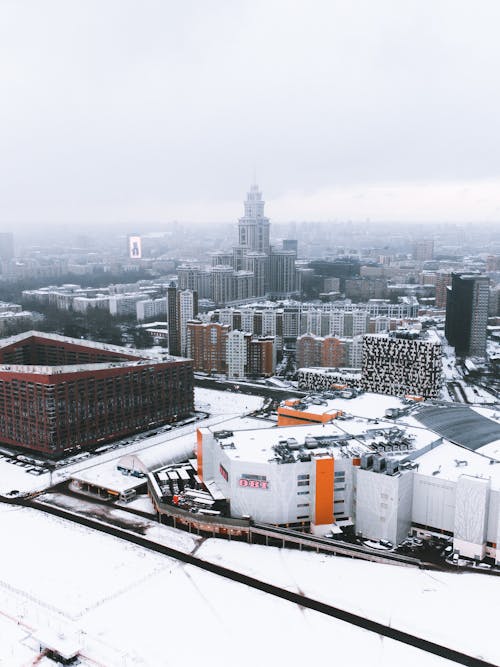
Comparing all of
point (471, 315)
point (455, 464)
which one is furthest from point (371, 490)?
point (471, 315)

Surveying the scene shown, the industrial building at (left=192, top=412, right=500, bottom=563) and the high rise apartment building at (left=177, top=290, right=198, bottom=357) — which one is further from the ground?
the high rise apartment building at (left=177, top=290, right=198, bottom=357)

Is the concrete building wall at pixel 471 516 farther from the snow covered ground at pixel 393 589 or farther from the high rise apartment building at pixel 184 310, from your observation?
the high rise apartment building at pixel 184 310

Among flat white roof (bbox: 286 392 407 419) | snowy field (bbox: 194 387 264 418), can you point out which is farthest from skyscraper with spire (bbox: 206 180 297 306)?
flat white roof (bbox: 286 392 407 419)

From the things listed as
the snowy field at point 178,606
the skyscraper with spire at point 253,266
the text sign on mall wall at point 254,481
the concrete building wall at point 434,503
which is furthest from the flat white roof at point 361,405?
the skyscraper with spire at point 253,266

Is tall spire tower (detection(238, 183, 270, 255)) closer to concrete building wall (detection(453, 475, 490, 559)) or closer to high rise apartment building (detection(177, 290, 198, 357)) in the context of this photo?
high rise apartment building (detection(177, 290, 198, 357))

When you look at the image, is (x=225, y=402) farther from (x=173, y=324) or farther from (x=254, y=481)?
(x=254, y=481)

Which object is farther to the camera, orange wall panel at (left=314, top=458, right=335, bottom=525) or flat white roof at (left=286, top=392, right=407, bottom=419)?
flat white roof at (left=286, top=392, right=407, bottom=419)
